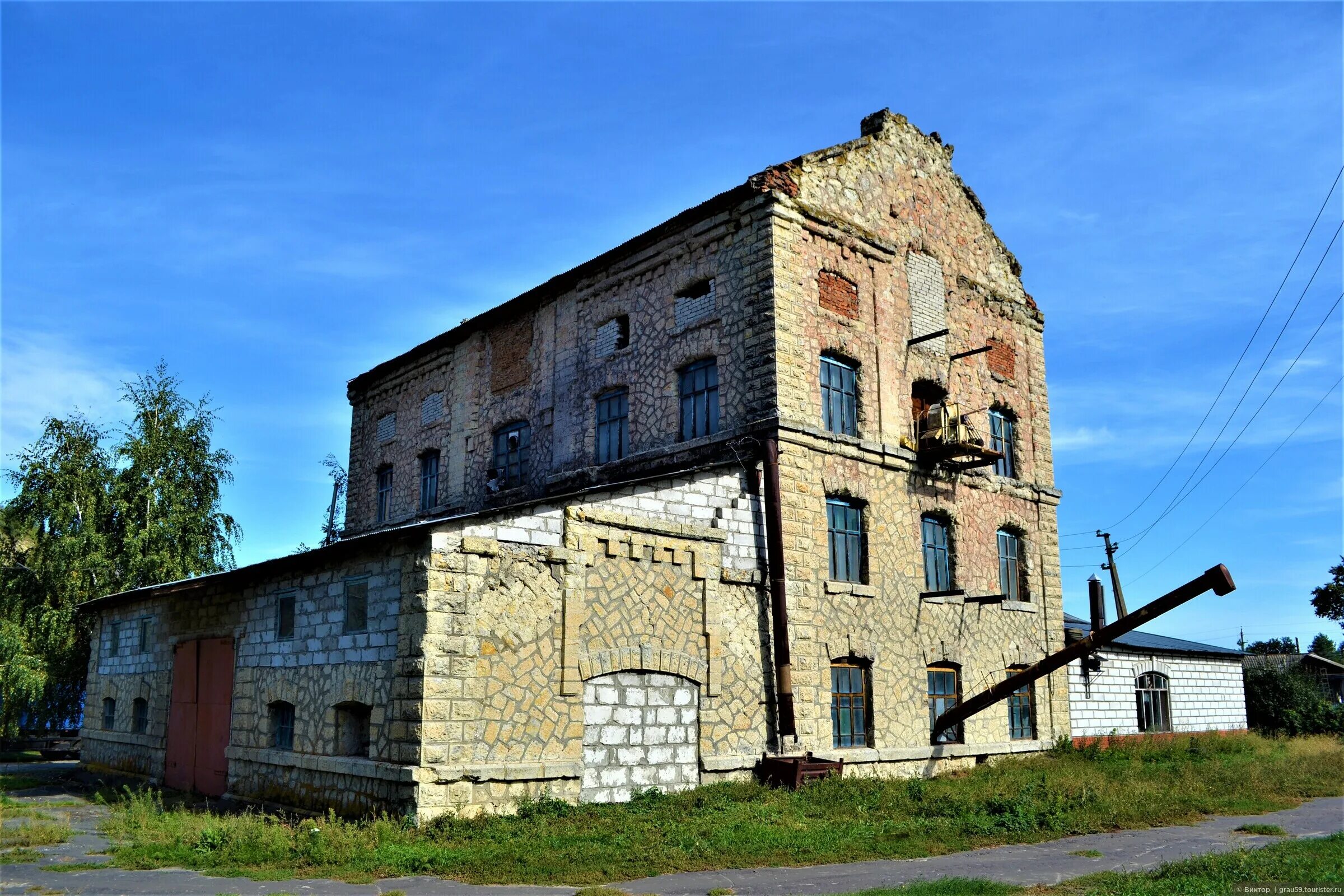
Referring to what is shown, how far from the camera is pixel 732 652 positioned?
16203mm

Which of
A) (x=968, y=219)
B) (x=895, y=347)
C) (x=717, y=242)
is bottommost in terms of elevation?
(x=895, y=347)

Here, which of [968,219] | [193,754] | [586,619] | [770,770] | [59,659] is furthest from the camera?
[59,659]

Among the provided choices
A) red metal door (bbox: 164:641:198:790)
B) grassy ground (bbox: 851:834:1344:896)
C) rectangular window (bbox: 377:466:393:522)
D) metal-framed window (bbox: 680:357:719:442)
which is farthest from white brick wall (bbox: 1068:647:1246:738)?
red metal door (bbox: 164:641:198:790)

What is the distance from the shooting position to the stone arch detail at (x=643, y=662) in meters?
14.3

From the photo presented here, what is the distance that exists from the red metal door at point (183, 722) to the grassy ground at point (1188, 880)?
13887 mm

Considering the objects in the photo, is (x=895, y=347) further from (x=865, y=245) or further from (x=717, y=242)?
(x=717, y=242)

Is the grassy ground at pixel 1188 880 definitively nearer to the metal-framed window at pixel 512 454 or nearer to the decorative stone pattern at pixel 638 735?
the decorative stone pattern at pixel 638 735

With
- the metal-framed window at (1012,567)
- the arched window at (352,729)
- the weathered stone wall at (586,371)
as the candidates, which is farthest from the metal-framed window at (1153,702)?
the arched window at (352,729)

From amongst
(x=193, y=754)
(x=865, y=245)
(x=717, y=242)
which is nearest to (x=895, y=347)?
(x=865, y=245)

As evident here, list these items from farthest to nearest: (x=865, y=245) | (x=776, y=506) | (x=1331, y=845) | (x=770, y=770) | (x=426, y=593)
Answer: (x=865, y=245)
(x=776, y=506)
(x=770, y=770)
(x=426, y=593)
(x=1331, y=845)

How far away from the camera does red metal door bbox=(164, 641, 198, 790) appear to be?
60.5 feet

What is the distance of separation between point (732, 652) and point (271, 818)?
6949mm

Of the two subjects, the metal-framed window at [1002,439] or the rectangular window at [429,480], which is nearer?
the metal-framed window at [1002,439]

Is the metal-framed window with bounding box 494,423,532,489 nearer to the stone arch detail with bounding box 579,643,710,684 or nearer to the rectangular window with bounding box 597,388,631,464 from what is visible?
the rectangular window with bounding box 597,388,631,464
